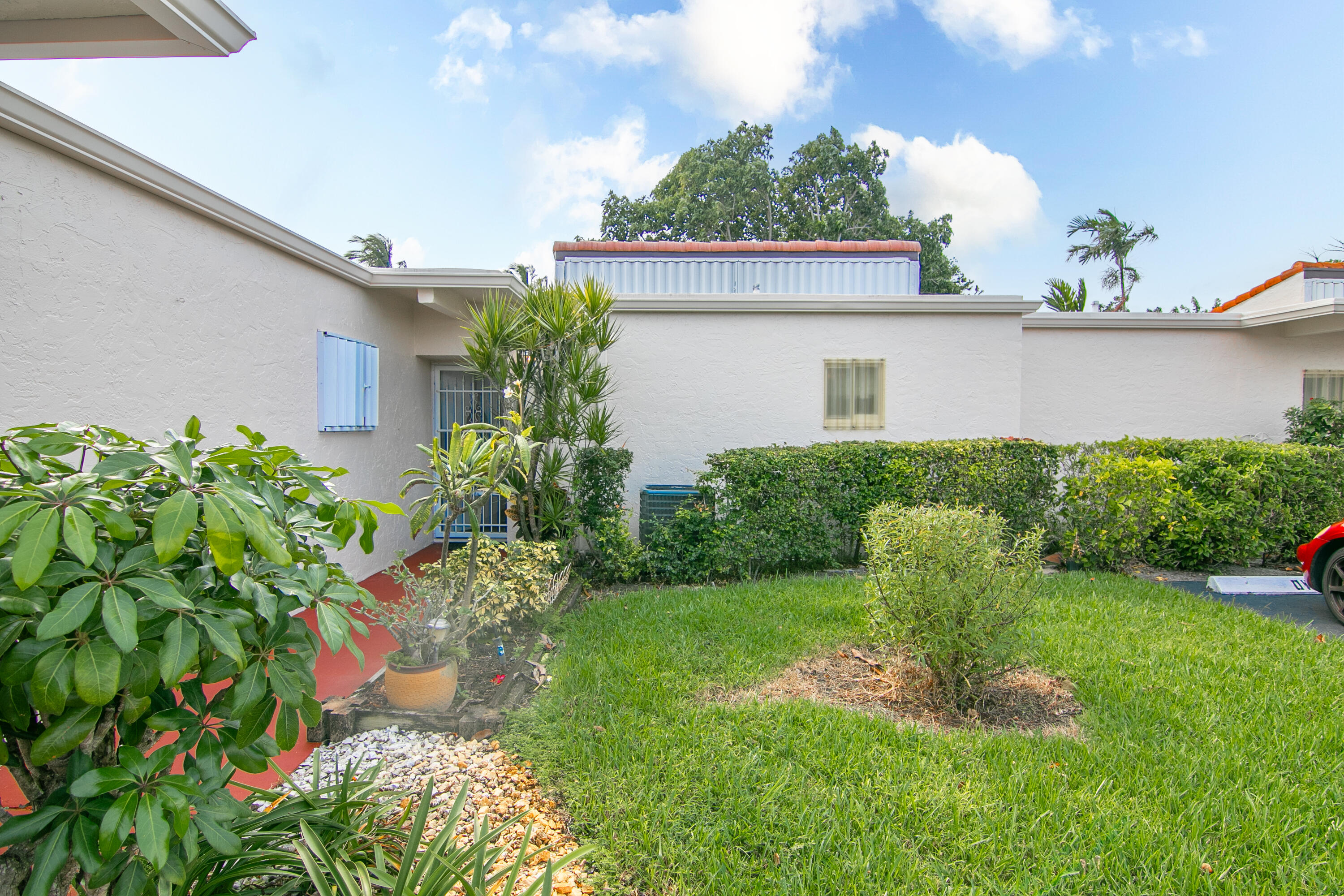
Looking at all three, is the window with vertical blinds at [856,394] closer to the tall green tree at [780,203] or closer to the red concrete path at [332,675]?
the red concrete path at [332,675]

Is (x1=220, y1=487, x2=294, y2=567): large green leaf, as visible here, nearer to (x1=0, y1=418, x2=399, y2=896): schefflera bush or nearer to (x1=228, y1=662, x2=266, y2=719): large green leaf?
(x1=0, y1=418, x2=399, y2=896): schefflera bush

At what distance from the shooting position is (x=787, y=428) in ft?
25.0

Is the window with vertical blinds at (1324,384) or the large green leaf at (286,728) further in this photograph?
the window with vertical blinds at (1324,384)

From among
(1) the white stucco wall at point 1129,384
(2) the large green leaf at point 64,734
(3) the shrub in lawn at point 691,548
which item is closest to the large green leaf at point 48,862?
(2) the large green leaf at point 64,734

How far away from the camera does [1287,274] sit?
988 cm

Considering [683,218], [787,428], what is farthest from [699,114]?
[787,428]

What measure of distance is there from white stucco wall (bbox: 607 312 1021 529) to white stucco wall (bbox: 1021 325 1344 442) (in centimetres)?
114

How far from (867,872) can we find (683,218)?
24968 mm

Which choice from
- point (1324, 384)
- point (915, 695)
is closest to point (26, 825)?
point (915, 695)

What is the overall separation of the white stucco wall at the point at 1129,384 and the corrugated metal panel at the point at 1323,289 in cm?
196

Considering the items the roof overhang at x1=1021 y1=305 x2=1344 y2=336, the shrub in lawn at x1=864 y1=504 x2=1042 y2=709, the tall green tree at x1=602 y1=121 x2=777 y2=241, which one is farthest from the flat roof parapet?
the tall green tree at x1=602 y1=121 x2=777 y2=241

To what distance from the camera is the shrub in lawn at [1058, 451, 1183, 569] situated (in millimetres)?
6379

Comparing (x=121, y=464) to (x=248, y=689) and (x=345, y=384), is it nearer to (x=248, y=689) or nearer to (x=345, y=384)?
(x=248, y=689)

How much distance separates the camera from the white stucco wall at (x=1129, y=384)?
8477mm
